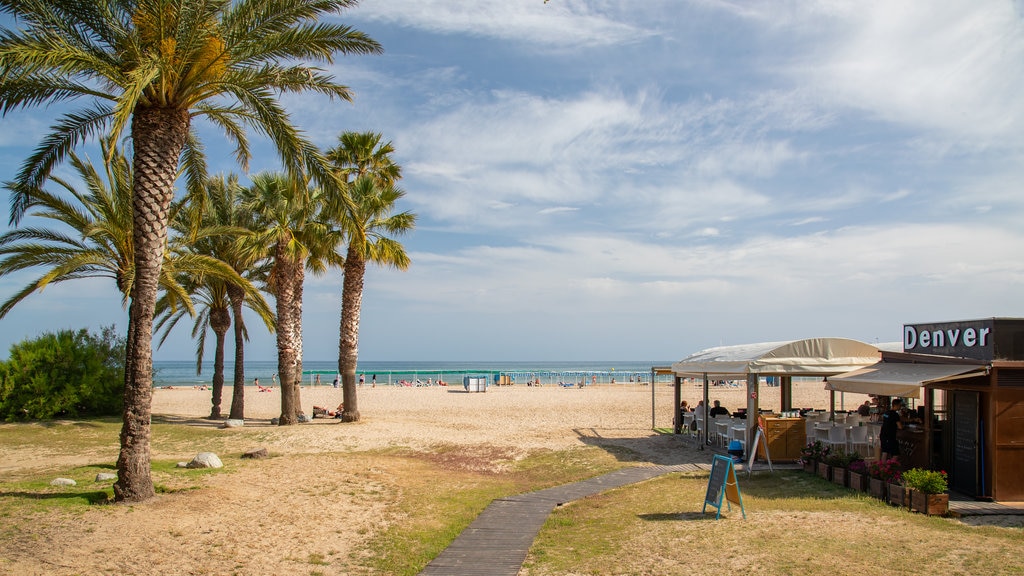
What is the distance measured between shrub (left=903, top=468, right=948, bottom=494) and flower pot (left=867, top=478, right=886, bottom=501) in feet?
1.99

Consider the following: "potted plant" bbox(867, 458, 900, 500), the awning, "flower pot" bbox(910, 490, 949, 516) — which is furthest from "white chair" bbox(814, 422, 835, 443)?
"flower pot" bbox(910, 490, 949, 516)

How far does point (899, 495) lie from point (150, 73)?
11.6 metres

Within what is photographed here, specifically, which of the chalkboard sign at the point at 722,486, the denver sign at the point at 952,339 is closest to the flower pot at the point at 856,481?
the denver sign at the point at 952,339

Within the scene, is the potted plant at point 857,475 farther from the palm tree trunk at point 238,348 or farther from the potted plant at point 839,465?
the palm tree trunk at point 238,348

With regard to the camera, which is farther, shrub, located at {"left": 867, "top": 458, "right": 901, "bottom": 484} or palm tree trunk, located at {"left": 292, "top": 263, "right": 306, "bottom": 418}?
palm tree trunk, located at {"left": 292, "top": 263, "right": 306, "bottom": 418}

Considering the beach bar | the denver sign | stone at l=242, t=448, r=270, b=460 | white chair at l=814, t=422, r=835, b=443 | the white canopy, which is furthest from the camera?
stone at l=242, t=448, r=270, b=460

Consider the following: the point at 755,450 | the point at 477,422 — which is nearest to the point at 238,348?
the point at 477,422

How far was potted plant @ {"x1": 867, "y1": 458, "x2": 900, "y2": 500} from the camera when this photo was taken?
10047 mm

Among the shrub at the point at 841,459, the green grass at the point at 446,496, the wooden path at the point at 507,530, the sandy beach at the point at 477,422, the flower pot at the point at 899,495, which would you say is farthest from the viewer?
the sandy beach at the point at 477,422

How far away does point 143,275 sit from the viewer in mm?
9781

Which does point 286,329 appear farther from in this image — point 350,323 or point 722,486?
point 722,486

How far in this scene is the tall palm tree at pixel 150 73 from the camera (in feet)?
30.8

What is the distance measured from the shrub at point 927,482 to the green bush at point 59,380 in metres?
21.8

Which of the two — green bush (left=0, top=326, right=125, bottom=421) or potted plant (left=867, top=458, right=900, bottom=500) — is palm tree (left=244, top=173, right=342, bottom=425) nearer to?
green bush (left=0, top=326, right=125, bottom=421)
